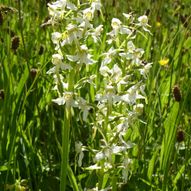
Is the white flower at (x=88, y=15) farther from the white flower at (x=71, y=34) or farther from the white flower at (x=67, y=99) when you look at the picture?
the white flower at (x=67, y=99)

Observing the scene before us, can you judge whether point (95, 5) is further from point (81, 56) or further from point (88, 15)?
point (81, 56)

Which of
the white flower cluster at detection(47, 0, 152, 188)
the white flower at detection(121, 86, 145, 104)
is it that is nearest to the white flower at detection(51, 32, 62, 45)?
the white flower cluster at detection(47, 0, 152, 188)

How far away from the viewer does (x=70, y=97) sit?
163cm

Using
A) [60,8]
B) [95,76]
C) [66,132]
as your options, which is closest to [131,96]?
[95,76]

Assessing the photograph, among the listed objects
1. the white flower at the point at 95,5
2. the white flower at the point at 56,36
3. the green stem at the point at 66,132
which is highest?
the white flower at the point at 95,5

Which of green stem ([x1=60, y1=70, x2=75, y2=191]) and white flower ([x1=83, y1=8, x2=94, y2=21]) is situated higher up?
white flower ([x1=83, y1=8, x2=94, y2=21])

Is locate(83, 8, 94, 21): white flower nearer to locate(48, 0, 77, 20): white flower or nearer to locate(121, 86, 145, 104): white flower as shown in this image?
locate(48, 0, 77, 20): white flower

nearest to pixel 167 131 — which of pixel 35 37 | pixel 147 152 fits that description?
pixel 147 152

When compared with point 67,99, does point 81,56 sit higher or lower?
higher

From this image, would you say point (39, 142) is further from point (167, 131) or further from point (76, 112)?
point (167, 131)

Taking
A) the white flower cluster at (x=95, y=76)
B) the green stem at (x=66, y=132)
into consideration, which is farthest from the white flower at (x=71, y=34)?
the green stem at (x=66, y=132)

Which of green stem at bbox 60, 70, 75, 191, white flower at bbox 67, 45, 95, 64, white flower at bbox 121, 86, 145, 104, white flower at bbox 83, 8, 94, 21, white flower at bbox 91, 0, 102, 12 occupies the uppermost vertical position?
white flower at bbox 91, 0, 102, 12

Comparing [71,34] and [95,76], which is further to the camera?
[95,76]

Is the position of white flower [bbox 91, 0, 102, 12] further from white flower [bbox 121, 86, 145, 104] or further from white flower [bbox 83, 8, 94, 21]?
white flower [bbox 121, 86, 145, 104]
